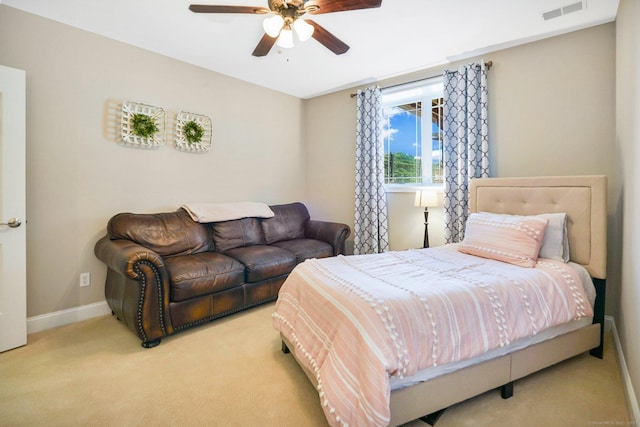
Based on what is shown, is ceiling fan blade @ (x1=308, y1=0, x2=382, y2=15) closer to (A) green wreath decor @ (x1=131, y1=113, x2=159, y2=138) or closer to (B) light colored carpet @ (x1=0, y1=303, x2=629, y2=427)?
(A) green wreath decor @ (x1=131, y1=113, x2=159, y2=138)

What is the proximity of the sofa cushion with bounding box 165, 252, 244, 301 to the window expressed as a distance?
2.32 meters

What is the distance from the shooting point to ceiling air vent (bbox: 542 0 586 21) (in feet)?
7.28

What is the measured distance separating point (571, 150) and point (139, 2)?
3803mm

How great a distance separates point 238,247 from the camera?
3281mm

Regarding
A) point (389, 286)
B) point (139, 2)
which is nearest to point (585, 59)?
point (389, 286)

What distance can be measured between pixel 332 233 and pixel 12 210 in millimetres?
2900

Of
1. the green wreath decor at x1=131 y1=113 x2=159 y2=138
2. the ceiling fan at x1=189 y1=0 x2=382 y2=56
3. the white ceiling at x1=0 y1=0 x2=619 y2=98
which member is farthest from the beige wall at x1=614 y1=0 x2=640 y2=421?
the green wreath decor at x1=131 y1=113 x2=159 y2=138

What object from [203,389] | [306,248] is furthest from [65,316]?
[306,248]

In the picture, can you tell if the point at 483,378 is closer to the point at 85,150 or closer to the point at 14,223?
the point at 14,223

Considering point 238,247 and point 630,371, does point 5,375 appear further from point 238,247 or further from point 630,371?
point 630,371

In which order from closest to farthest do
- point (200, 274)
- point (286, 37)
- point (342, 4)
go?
point (342, 4) → point (286, 37) → point (200, 274)

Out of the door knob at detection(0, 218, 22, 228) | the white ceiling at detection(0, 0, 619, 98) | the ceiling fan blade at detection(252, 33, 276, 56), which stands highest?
the white ceiling at detection(0, 0, 619, 98)

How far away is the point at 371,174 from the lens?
380 centimetres

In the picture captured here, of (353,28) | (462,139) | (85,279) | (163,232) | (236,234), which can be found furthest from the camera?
(236,234)
